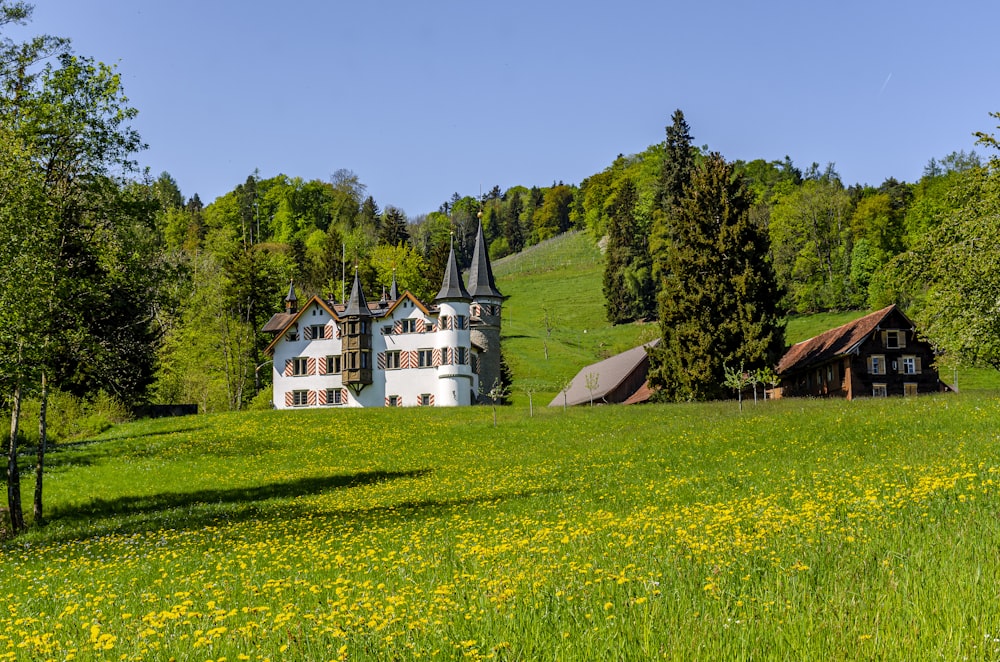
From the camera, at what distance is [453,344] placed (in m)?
70.5

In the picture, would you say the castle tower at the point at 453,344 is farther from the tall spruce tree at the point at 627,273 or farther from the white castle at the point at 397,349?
the tall spruce tree at the point at 627,273

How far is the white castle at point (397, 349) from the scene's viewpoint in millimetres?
70938

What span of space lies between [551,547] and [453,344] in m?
58.7

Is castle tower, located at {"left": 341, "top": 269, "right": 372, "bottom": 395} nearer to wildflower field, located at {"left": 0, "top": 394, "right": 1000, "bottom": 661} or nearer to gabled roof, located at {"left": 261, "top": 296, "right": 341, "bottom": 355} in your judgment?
gabled roof, located at {"left": 261, "top": 296, "right": 341, "bottom": 355}

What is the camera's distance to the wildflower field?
21.1 feet

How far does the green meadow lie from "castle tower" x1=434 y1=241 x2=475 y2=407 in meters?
31.4

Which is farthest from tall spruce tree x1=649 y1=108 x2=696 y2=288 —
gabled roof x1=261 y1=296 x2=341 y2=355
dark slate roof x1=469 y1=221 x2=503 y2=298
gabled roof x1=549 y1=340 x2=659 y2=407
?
gabled roof x1=261 y1=296 x2=341 y2=355

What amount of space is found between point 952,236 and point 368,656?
121 ft

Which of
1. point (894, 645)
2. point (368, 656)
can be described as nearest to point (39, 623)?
point (368, 656)

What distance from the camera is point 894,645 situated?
5.62m

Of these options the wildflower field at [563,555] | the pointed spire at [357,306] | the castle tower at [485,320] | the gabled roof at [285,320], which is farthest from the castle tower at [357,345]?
the wildflower field at [563,555]

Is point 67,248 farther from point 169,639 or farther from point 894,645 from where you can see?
point 894,645

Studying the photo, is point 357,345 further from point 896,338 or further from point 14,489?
point 14,489

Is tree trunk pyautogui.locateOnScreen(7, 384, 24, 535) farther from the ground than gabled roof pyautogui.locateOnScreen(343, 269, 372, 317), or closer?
closer
